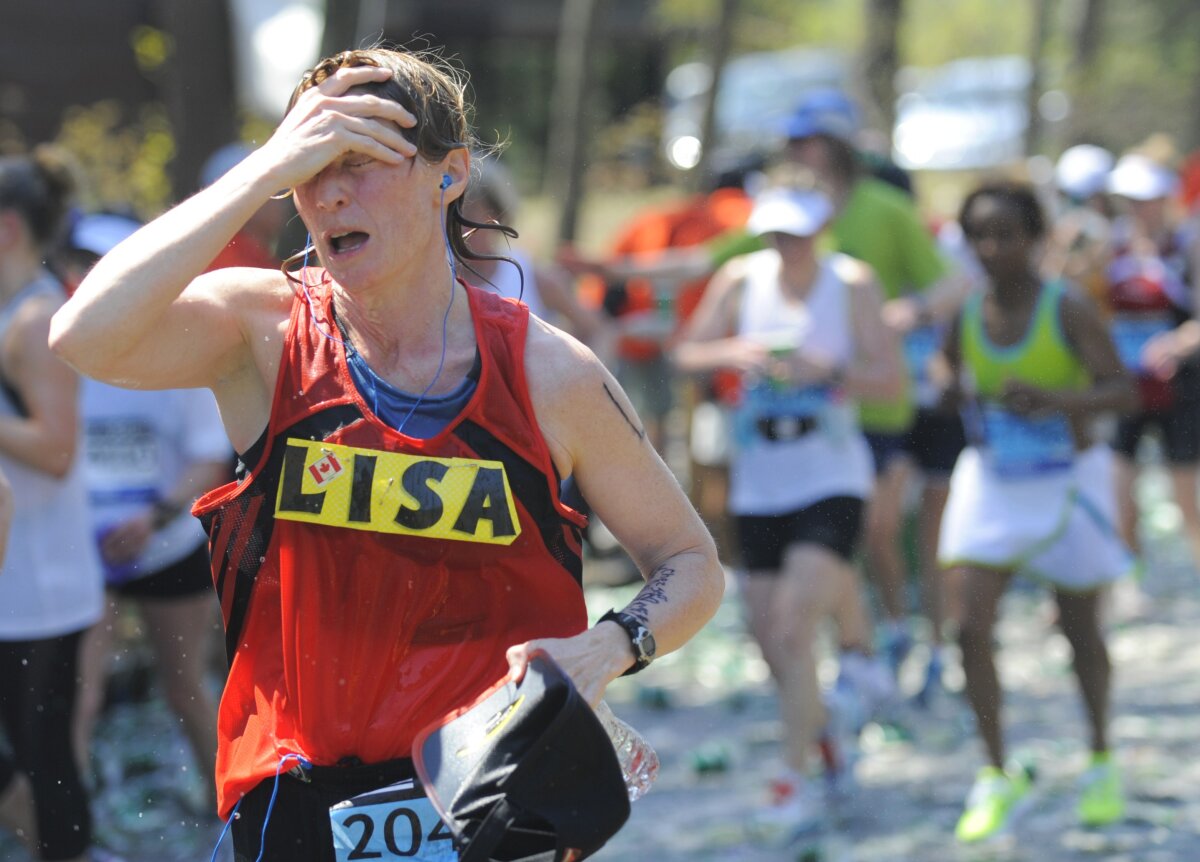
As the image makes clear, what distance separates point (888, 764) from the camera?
722 centimetres

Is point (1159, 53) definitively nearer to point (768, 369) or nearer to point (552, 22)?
point (552, 22)

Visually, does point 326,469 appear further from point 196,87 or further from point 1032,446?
point 196,87

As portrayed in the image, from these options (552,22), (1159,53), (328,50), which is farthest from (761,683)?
(1159,53)

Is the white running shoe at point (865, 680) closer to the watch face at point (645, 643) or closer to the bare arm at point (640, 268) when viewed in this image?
the bare arm at point (640, 268)

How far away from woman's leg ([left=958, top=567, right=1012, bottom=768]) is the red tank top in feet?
11.6

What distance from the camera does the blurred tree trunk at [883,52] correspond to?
48.7 ft

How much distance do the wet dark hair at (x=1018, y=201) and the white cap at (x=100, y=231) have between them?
10.3ft

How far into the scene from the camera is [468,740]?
2684 mm

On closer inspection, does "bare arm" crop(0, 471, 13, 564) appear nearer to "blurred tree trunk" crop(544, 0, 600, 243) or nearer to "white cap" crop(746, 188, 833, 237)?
"white cap" crop(746, 188, 833, 237)

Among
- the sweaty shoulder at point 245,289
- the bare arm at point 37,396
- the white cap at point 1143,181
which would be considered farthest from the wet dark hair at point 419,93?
the white cap at point 1143,181

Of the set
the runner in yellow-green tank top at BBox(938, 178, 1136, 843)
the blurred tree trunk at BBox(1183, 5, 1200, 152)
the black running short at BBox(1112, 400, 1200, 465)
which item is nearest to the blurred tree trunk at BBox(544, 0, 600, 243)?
the black running short at BBox(1112, 400, 1200, 465)

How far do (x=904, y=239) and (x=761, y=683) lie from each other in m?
2.34

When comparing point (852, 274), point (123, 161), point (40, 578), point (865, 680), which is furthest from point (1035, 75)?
point (40, 578)

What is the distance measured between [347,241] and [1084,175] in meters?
10.7
